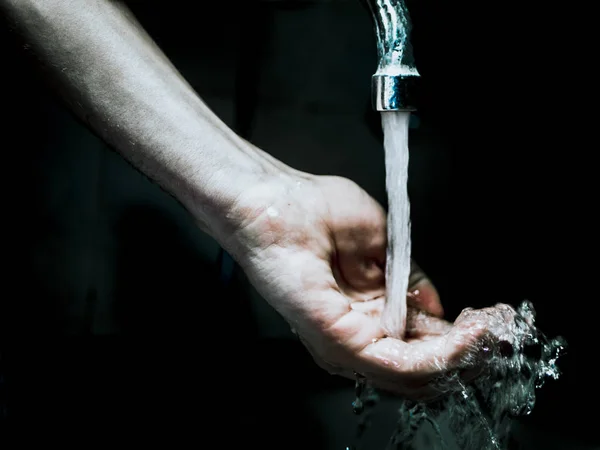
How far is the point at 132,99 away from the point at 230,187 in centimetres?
14

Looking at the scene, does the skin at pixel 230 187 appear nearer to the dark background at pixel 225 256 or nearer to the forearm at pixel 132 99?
the forearm at pixel 132 99

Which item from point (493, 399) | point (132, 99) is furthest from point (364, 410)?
point (132, 99)

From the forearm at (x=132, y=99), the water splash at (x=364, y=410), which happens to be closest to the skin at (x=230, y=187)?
the forearm at (x=132, y=99)

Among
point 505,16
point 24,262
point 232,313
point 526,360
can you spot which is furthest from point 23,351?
point 505,16

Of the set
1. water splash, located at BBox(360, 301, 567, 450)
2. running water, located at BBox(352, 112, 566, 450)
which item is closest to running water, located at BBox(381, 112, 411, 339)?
running water, located at BBox(352, 112, 566, 450)

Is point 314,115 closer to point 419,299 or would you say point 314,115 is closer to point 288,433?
point 419,299

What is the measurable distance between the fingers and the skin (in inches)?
2.3

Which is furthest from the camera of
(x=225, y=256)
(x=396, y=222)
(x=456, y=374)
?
(x=225, y=256)

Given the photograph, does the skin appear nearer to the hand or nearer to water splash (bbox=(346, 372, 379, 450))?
the hand

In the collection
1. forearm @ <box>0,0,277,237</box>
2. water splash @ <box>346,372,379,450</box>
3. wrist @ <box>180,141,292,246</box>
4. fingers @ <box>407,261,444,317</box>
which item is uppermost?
forearm @ <box>0,0,277,237</box>

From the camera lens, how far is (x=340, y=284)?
0.86 m

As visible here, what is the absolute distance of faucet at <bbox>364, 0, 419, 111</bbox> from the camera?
28.9 inches

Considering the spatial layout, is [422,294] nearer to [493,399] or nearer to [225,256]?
[493,399]

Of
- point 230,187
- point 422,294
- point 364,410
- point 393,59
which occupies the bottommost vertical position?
point 364,410
